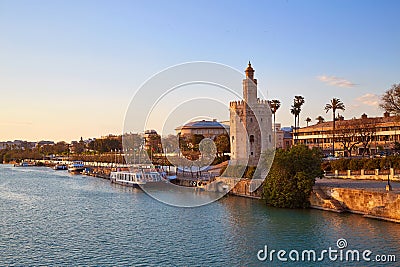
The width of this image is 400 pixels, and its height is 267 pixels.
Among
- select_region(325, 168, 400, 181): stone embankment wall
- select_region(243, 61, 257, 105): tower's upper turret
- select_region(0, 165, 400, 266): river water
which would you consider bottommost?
select_region(0, 165, 400, 266): river water

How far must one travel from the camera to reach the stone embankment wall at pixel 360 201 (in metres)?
27.4

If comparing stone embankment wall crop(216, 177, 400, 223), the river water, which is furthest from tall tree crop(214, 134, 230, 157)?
stone embankment wall crop(216, 177, 400, 223)

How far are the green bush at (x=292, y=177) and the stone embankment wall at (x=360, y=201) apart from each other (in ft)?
2.97

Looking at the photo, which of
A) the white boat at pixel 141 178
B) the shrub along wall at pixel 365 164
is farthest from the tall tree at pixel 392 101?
the white boat at pixel 141 178

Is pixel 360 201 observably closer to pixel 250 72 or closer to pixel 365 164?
pixel 365 164

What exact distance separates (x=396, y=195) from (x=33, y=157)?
162 metres

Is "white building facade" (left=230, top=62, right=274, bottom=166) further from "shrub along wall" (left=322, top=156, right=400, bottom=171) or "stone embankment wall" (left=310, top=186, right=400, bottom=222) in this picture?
"stone embankment wall" (left=310, top=186, right=400, bottom=222)

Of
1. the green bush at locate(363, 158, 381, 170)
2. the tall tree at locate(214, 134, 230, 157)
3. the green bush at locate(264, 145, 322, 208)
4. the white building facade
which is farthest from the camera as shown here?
the tall tree at locate(214, 134, 230, 157)

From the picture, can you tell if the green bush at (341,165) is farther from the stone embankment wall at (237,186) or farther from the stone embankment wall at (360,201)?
the stone embankment wall at (360,201)

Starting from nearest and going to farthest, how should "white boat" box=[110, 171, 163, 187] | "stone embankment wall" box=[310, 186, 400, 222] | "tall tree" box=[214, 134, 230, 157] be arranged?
"stone embankment wall" box=[310, 186, 400, 222] < "white boat" box=[110, 171, 163, 187] < "tall tree" box=[214, 134, 230, 157]

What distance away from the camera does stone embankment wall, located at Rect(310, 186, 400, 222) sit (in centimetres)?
2741

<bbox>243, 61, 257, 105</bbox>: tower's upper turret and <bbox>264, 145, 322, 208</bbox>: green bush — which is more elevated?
<bbox>243, 61, 257, 105</bbox>: tower's upper turret

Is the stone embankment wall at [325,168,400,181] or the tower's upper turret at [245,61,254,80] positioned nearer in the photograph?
the stone embankment wall at [325,168,400,181]

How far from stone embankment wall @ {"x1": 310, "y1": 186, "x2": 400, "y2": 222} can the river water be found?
0.79 metres
